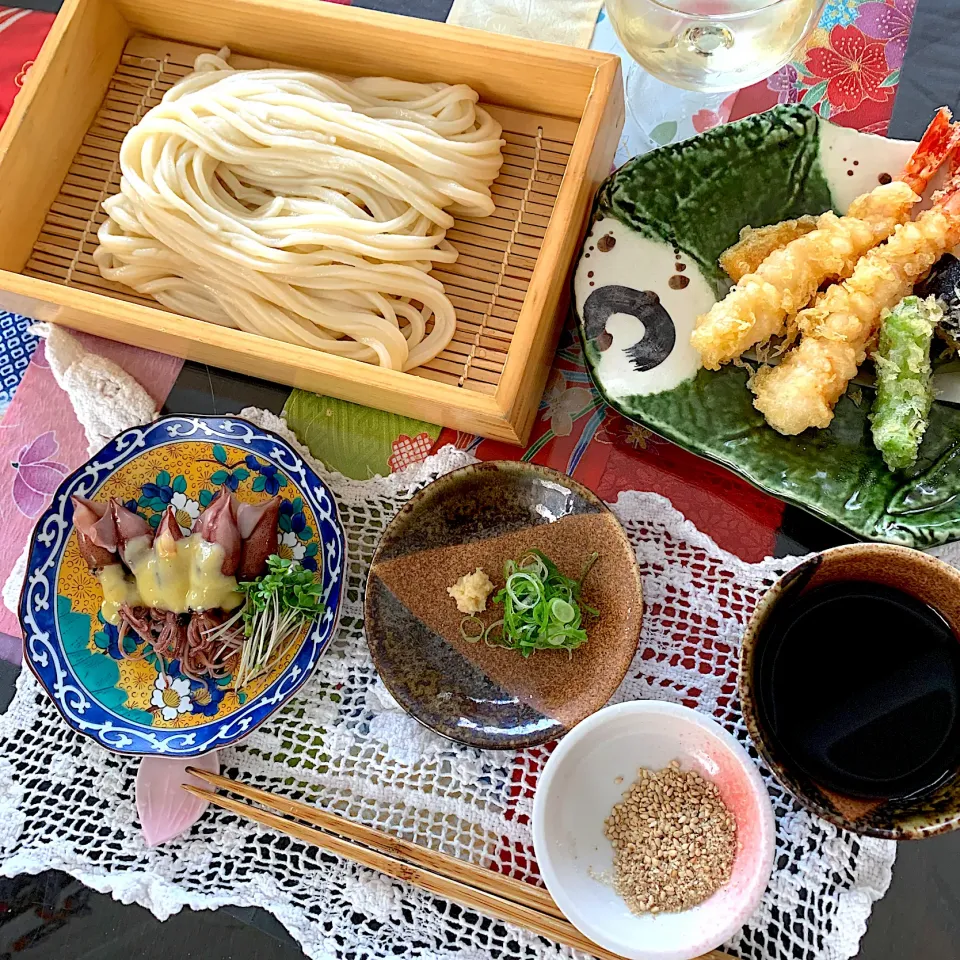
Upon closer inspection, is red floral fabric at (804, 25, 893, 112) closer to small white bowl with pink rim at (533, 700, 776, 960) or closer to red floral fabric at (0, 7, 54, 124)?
small white bowl with pink rim at (533, 700, 776, 960)

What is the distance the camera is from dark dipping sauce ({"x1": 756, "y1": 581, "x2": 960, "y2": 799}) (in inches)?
66.6

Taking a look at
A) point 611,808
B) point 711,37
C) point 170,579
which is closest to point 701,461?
point 611,808

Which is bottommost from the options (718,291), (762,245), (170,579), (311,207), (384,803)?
(384,803)

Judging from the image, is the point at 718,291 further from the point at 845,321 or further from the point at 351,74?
the point at 351,74

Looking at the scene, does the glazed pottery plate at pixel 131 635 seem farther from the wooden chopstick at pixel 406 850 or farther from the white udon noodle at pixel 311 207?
the white udon noodle at pixel 311 207

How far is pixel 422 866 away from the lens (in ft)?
6.10

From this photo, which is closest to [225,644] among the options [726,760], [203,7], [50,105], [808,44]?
[726,760]

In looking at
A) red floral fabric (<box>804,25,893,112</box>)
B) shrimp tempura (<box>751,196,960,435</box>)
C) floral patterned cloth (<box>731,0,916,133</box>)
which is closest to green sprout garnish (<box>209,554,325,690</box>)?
shrimp tempura (<box>751,196,960,435</box>)

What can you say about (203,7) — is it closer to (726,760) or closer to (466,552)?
(466,552)

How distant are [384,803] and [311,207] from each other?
1407 mm

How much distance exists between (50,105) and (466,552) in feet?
5.00

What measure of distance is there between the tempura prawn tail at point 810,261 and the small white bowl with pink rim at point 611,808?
0.77 metres

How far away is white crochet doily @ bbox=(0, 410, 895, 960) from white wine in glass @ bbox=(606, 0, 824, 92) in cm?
95

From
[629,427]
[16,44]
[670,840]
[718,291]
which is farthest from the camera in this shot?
[16,44]
